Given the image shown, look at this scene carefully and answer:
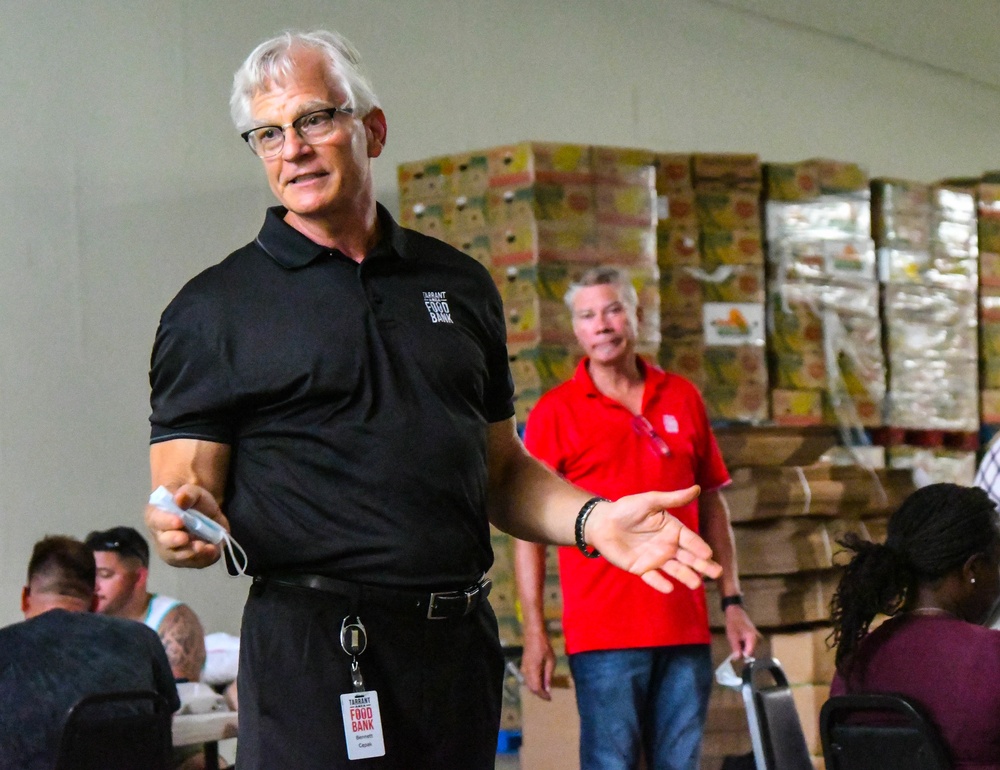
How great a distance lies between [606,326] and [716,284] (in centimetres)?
187

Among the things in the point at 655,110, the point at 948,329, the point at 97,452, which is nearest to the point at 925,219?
the point at 948,329

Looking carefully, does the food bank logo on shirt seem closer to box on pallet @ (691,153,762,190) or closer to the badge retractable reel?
the badge retractable reel

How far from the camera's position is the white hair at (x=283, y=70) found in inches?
Result: 78.7

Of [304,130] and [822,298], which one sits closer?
[304,130]

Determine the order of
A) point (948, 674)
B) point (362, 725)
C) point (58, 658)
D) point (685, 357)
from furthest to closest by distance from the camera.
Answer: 1. point (685, 357)
2. point (58, 658)
3. point (948, 674)
4. point (362, 725)

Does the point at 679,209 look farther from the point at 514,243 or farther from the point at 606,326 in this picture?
the point at 606,326

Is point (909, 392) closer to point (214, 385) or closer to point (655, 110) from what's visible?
point (655, 110)

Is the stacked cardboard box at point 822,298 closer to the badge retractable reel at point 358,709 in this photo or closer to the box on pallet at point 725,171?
the box on pallet at point 725,171

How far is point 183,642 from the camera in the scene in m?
4.90

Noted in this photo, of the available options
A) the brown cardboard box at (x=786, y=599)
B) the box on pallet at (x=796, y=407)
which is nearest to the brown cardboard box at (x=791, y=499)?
the brown cardboard box at (x=786, y=599)

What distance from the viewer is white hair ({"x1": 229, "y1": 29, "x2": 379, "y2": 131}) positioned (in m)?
2.00

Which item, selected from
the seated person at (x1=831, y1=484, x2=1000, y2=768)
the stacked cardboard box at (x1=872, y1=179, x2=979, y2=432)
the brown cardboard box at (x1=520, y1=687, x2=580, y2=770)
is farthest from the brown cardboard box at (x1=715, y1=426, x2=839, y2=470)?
the seated person at (x1=831, y1=484, x2=1000, y2=768)

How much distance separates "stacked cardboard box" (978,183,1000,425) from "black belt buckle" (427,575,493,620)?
5.39 meters

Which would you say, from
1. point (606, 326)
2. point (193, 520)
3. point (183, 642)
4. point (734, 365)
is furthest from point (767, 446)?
point (193, 520)
